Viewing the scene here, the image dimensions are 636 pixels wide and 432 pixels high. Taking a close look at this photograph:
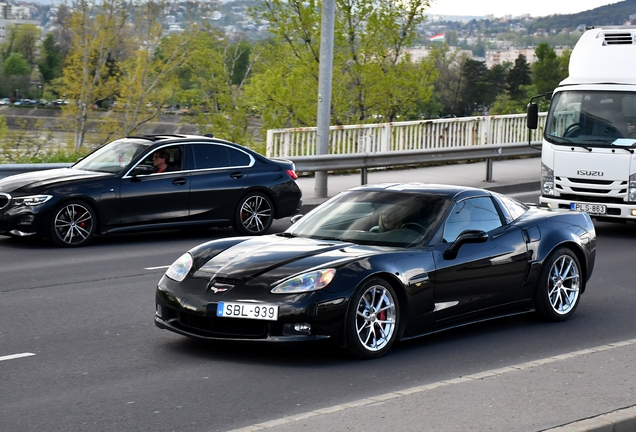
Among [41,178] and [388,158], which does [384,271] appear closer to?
[41,178]

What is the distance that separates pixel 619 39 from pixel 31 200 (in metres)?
9.19

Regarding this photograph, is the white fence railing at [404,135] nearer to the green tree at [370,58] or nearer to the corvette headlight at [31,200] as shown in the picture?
the green tree at [370,58]

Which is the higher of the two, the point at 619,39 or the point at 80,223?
A: the point at 619,39

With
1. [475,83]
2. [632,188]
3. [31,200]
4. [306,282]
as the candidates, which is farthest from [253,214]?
[475,83]

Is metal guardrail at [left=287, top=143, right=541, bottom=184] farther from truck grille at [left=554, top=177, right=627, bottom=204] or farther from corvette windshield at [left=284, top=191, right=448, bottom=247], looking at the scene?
corvette windshield at [left=284, top=191, right=448, bottom=247]

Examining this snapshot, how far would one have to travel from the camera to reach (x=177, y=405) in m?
6.25

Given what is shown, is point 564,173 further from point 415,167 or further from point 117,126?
point 117,126

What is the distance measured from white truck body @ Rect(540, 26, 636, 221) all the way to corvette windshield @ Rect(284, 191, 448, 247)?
7.57 m

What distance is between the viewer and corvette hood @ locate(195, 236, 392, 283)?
7492 millimetres

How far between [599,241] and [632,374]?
8702 millimetres

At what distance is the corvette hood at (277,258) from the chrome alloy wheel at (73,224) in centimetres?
591

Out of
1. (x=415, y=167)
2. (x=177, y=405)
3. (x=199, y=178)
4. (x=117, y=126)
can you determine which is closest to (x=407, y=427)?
(x=177, y=405)

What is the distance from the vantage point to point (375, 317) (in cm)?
760

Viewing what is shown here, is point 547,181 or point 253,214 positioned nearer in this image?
point 253,214
